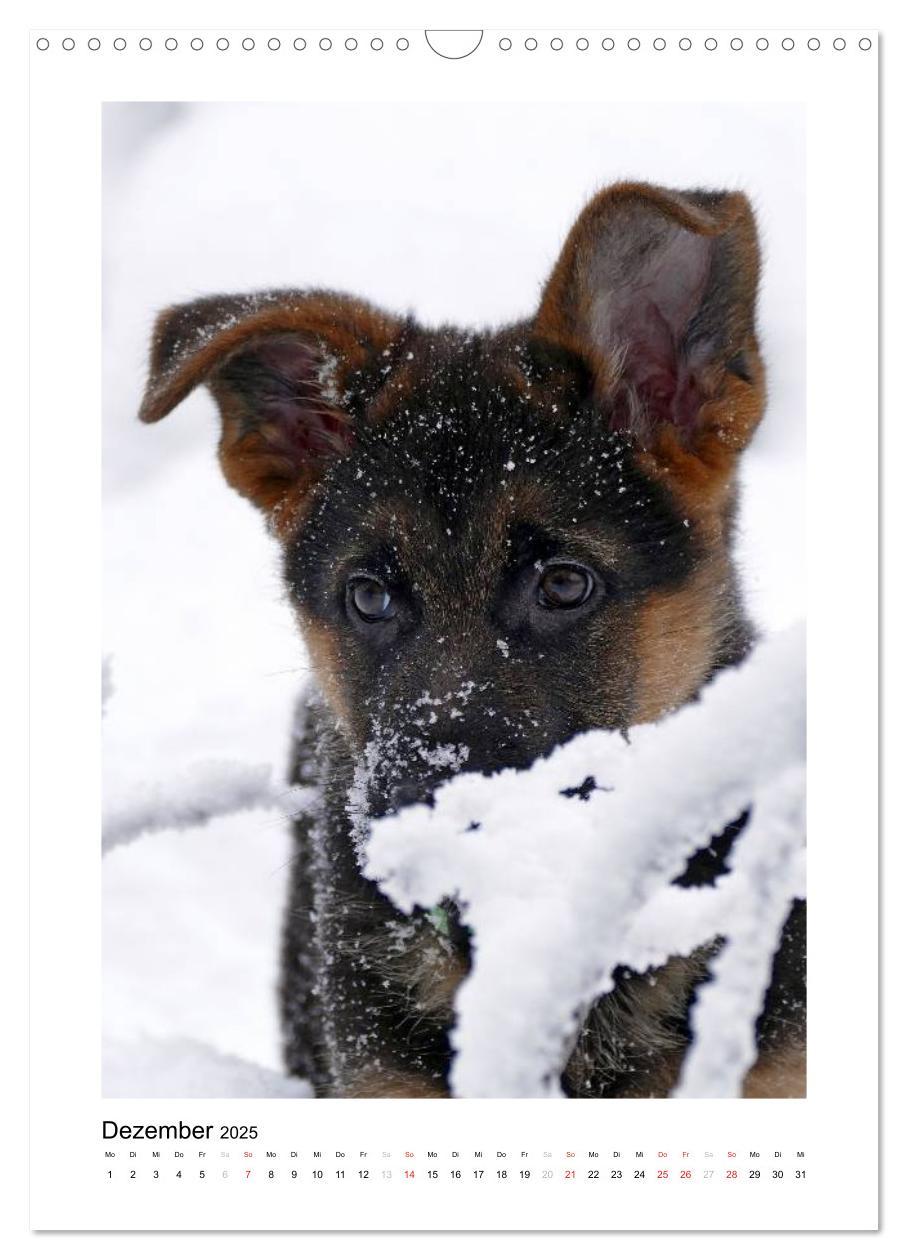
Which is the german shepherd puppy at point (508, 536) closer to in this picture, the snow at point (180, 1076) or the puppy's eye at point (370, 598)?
the puppy's eye at point (370, 598)

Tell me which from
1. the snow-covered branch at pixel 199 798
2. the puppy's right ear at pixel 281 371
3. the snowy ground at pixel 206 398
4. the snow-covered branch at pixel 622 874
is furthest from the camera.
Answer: the snow-covered branch at pixel 199 798

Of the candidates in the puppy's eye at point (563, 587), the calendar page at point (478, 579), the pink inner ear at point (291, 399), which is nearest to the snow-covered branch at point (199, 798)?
the calendar page at point (478, 579)

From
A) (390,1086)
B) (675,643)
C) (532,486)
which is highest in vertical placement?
(532,486)

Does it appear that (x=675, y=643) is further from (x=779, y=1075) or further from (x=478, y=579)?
(x=779, y=1075)

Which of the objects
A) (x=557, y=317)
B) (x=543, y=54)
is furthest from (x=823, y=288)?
(x=543, y=54)

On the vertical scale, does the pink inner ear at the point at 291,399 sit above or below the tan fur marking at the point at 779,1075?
above

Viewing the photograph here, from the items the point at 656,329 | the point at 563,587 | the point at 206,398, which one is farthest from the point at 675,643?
the point at 206,398
